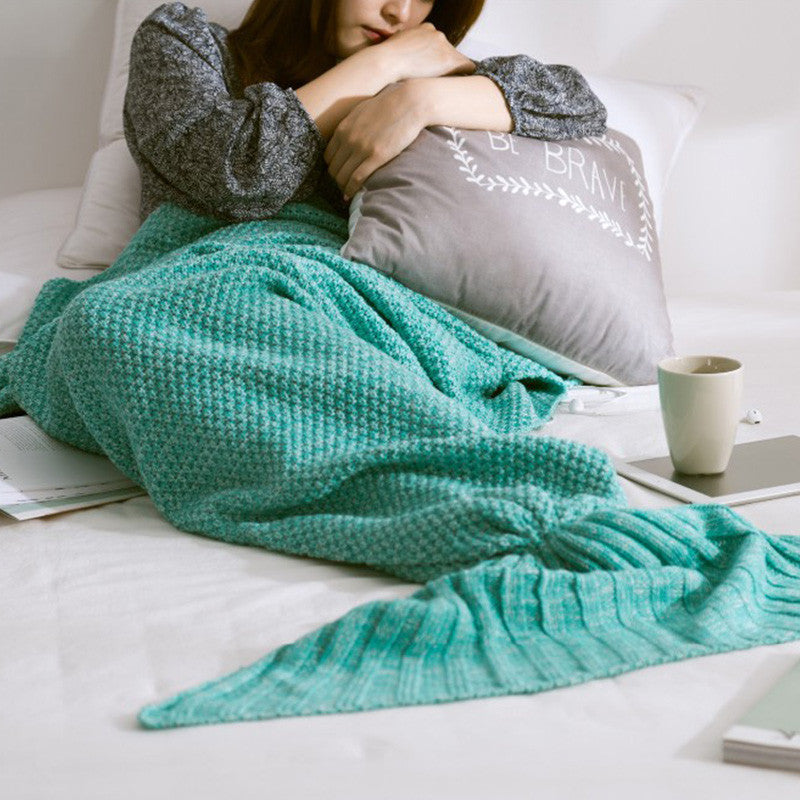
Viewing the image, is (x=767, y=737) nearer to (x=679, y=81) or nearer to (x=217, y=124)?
(x=217, y=124)

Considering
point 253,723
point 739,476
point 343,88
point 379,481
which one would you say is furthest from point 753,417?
point 253,723

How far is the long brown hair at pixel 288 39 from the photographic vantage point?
1.73 m

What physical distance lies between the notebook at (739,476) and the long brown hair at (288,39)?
821 mm

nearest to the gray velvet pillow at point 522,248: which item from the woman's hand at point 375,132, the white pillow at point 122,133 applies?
the woman's hand at point 375,132

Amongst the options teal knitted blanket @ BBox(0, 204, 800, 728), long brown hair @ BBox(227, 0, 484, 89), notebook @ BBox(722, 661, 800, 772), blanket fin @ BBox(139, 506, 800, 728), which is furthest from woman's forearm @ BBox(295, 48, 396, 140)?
notebook @ BBox(722, 661, 800, 772)

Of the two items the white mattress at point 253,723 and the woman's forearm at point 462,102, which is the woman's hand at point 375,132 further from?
the white mattress at point 253,723

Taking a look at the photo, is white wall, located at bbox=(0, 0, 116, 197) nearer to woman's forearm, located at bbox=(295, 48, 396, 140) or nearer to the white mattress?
woman's forearm, located at bbox=(295, 48, 396, 140)

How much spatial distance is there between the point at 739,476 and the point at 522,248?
1.37 ft

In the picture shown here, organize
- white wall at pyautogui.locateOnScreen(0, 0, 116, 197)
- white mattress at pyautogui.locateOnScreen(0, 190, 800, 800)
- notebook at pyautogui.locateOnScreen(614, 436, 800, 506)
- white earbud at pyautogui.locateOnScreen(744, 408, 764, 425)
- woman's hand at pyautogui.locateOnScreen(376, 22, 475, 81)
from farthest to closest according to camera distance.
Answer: white wall at pyautogui.locateOnScreen(0, 0, 116, 197) < woman's hand at pyautogui.locateOnScreen(376, 22, 475, 81) < white earbud at pyautogui.locateOnScreen(744, 408, 764, 425) < notebook at pyautogui.locateOnScreen(614, 436, 800, 506) < white mattress at pyautogui.locateOnScreen(0, 190, 800, 800)

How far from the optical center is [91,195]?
1.82 meters

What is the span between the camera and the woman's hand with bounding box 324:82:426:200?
5.00ft

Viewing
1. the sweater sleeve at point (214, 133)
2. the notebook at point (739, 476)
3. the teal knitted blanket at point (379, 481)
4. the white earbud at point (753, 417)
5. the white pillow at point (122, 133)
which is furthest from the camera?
the white pillow at point (122, 133)

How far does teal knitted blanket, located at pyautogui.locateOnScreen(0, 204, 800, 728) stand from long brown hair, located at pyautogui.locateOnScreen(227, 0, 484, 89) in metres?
0.39

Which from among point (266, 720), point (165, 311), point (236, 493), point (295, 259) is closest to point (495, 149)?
point (295, 259)
